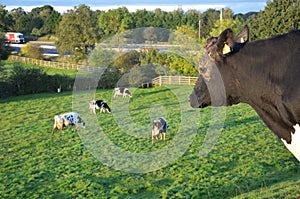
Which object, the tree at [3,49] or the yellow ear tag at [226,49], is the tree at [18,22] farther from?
the yellow ear tag at [226,49]

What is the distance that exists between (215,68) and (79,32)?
118 ft

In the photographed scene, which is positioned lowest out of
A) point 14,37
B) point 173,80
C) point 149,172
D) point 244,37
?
point 149,172

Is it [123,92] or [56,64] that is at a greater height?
[56,64]

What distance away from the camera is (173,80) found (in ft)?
99.5

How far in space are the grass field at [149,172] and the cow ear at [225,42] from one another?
3.11 meters

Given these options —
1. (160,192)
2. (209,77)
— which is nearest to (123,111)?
(160,192)

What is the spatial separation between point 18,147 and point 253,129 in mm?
8400

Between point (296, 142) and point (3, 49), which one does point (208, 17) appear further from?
point (296, 142)

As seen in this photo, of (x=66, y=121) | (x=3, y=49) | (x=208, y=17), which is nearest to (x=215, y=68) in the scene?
(x=66, y=121)

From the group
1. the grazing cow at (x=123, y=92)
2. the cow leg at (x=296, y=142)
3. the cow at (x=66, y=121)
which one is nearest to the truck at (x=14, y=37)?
the grazing cow at (x=123, y=92)

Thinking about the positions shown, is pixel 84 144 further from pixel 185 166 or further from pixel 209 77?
pixel 209 77

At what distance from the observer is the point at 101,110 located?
65.8ft

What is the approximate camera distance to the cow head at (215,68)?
362 cm

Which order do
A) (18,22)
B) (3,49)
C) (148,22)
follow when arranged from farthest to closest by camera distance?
(18,22) → (148,22) → (3,49)
